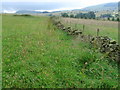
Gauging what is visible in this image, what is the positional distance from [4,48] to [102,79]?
7.19m

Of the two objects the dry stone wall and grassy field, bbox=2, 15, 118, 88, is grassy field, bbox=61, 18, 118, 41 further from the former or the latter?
grassy field, bbox=2, 15, 118, 88

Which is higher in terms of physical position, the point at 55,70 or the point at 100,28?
the point at 100,28

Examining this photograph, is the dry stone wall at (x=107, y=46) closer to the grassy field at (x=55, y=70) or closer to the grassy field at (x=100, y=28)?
the grassy field at (x=55, y=70)

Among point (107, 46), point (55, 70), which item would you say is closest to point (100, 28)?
point (107, 46)

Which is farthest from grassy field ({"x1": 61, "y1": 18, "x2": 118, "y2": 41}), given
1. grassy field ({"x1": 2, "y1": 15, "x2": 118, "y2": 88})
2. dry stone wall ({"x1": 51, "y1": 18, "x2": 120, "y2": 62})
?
grassy field ({"x1": 2, "y1": 15, "x2": 118, "y2": 88})

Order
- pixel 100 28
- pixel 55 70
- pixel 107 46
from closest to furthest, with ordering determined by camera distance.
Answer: pixel 55 70
pixel 107 46
pixel 100 28

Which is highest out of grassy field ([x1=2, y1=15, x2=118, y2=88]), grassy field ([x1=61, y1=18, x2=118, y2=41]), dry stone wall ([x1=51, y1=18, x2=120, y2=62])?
grassy field ([x1=61, y1=18, x2=118, y2=41])

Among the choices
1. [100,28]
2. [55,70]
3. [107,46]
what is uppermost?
[100,28]

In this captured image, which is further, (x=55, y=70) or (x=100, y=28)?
(x=100, y=28)

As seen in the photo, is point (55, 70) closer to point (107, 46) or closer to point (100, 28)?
point (107, 46)

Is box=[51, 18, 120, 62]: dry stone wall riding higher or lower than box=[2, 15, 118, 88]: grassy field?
higher

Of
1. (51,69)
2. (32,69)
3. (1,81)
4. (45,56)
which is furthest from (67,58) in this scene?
(1,81)

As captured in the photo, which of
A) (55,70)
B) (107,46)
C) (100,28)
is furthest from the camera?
(100,28)

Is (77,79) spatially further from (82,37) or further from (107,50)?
(82,37)
